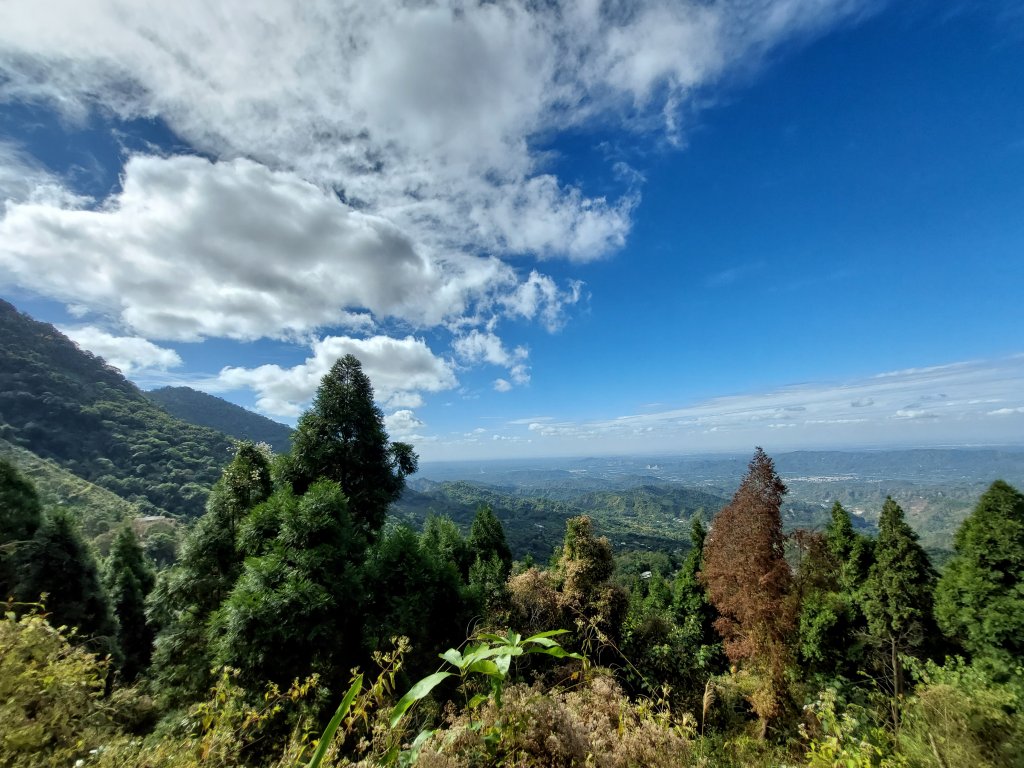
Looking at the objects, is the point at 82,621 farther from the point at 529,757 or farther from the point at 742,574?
the point at 742,574

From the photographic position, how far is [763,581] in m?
11.8

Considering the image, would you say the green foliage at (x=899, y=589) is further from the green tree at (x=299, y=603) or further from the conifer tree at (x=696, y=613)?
A: the green tree at (x=299, y=603)

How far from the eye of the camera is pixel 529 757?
1.83m

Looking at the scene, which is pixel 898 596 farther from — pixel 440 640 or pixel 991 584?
pixel 440 640

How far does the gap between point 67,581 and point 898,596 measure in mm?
26474

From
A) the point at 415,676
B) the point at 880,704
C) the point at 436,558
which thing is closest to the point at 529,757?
the point at 415,676

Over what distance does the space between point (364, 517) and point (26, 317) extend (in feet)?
654

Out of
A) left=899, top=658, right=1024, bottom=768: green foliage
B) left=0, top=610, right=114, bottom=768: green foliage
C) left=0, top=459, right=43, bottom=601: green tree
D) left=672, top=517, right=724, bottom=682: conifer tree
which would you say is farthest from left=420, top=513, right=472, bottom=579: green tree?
left=0, top=610, right=114, bottom=768: green foliage

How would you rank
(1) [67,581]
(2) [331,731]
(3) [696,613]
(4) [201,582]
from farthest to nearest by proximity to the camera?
1. (3) [696,613]
2. (1) [67,581]
3. (4) [201,582]
4. (2) [331,731]

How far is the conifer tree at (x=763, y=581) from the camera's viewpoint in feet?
39.1

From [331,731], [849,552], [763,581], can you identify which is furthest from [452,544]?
[331,731]

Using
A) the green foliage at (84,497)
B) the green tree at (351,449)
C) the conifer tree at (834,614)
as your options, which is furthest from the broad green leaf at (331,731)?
the green foliage at (84,497)

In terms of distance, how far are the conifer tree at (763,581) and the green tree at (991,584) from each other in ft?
13.9

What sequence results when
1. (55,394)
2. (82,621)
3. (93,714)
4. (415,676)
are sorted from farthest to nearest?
1. (55,394)
2. (82,621)
3. (415,676)
4. (93,714)
